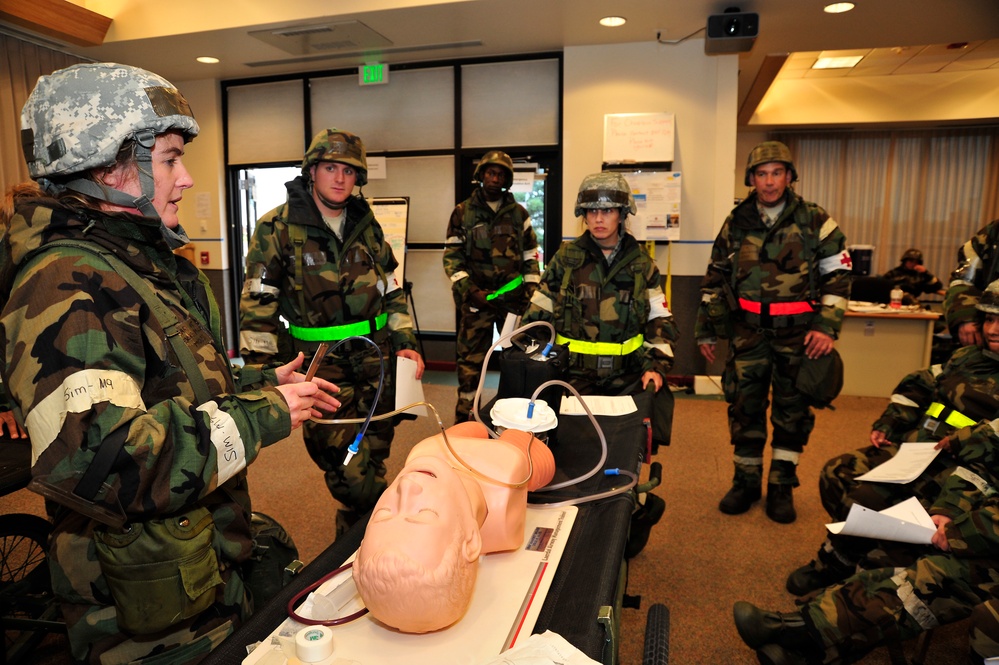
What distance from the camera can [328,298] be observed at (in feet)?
8.50

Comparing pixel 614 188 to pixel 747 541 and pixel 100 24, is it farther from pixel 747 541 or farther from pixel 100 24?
pixel 100 24

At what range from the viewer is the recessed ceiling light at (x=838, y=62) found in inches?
277

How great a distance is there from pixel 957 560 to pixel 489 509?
1.36m

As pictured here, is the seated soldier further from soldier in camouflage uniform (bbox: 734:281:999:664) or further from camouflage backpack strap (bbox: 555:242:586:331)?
camouflage backpack strap (bbox: 555:242:586:331)

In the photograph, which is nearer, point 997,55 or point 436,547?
point 436,547

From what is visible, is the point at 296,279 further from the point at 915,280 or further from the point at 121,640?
the point at 915,280

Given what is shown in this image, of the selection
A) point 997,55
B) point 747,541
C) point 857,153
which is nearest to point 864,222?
point 857,153

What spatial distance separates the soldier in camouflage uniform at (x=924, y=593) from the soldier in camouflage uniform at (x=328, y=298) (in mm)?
1513

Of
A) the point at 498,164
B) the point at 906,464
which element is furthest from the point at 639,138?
the point at 906,464

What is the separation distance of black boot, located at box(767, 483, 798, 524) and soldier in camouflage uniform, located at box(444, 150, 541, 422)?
2056 millimetres

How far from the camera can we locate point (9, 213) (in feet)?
3.80

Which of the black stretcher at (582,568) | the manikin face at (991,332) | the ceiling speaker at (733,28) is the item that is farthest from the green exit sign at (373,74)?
the manikin face at (991,332)

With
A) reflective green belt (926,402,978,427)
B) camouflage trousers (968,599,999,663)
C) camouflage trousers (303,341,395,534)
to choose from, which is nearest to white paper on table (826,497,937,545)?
camouflage trousers (968,599,999,663)

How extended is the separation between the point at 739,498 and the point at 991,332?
1.44 metres
